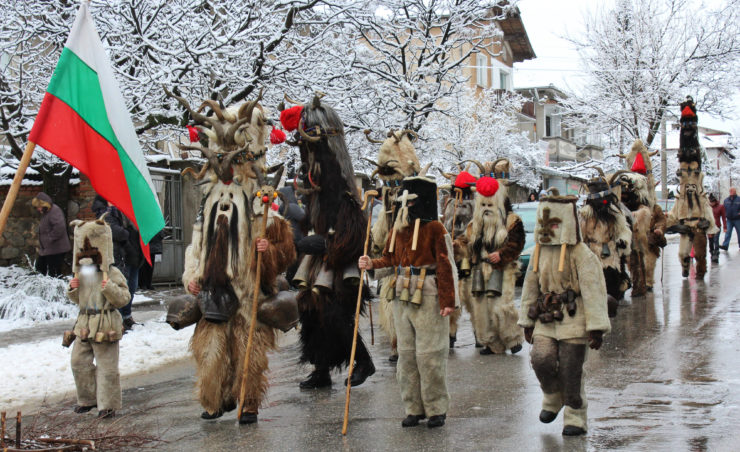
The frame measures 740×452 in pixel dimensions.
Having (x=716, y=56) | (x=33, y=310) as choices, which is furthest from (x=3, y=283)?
(x=716, y=56)

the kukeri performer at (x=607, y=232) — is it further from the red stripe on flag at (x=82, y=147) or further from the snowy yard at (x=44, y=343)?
the red stripe on flag at (x=82, y=147)

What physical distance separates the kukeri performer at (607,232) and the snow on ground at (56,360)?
5524 millimetres

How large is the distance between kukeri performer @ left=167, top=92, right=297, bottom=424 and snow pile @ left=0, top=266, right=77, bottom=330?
6394mm

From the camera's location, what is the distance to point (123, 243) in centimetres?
1156

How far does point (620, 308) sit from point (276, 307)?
25.3 ft

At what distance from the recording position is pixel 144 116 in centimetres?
1308

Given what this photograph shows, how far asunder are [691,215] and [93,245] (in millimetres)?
12757

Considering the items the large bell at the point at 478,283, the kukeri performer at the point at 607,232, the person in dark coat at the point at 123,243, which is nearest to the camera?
the large bell at the point at 478,283

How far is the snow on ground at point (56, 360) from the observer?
8.19 meters

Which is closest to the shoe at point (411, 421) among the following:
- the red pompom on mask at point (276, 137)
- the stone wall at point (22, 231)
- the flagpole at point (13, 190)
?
the red pompom on mask at point (276, 137)

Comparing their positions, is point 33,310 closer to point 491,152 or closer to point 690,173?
point 690,173

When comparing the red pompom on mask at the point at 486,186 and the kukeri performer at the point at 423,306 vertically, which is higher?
the red pompom on mask at the point at 486,186

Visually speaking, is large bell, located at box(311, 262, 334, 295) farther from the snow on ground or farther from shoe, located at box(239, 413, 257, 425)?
the snow on ground

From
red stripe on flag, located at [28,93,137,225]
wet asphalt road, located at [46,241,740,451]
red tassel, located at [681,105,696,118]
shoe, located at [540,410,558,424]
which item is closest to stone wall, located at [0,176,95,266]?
wet asphalt road, located at [46,241,740,451]
